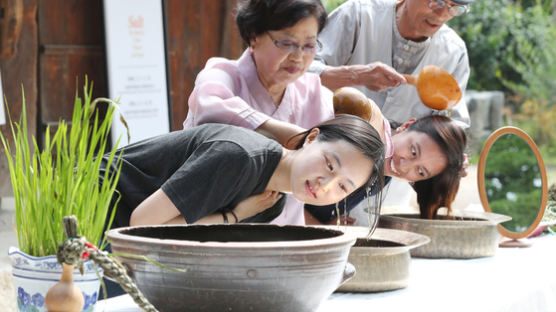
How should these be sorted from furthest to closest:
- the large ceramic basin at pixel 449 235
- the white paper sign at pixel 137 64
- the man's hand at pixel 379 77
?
the white paper sign at pixel 137 64 → the man's hand at pixel 379 77 → the large ceramic basin at pixel 449 235

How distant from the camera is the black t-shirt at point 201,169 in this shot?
5.46 feet

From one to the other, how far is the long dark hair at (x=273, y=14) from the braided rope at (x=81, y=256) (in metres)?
1.10

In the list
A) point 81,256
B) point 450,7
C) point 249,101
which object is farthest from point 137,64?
point 81,256

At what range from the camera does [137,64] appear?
16.3ft

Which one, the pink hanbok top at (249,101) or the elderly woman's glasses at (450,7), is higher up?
the elderly woman's glasses at (450,7)

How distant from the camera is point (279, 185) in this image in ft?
5.87

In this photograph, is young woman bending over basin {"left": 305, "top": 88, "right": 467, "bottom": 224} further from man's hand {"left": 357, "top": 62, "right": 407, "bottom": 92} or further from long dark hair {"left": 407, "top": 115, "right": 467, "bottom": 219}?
man's hand {"left": 357, "top": 62, "right": 407, "bottom": 92}

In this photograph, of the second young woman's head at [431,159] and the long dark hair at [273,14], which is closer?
the long dark hair at [273,14]

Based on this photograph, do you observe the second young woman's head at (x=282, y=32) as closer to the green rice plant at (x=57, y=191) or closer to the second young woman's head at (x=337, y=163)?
the second young woman's head at (x=337, y=163)

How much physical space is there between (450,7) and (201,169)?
1.38 meters

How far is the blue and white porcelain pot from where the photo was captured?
1142 millimetres

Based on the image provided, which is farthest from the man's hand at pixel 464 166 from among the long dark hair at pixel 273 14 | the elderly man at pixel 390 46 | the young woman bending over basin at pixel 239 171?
the young woman bending over basin at pixel 239 171

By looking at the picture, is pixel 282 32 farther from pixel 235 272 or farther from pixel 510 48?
pixel 510 48

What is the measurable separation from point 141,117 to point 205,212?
344 cm
